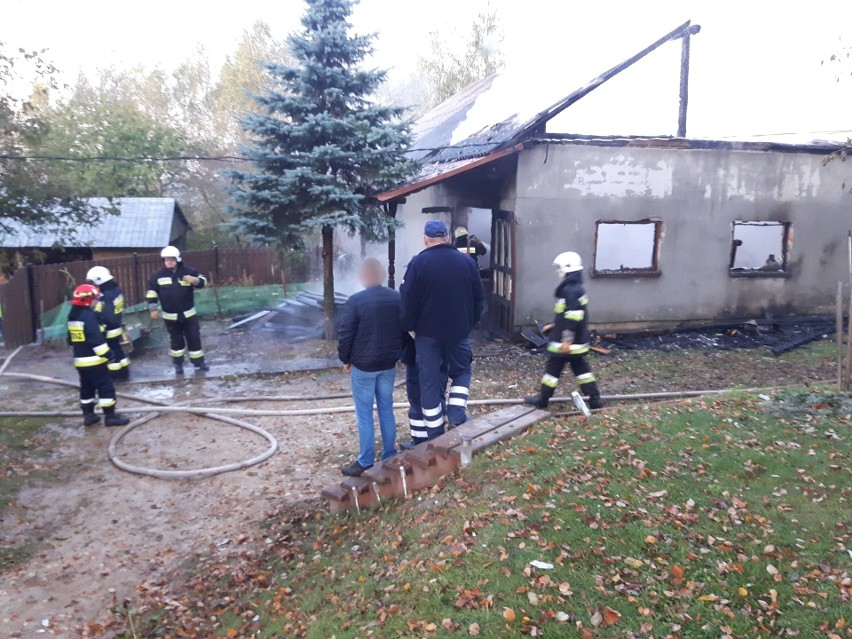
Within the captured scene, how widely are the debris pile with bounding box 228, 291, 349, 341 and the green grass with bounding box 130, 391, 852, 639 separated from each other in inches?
337

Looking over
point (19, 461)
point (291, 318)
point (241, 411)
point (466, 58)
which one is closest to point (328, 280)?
point (291, 318)

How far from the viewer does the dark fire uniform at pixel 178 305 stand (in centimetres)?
972

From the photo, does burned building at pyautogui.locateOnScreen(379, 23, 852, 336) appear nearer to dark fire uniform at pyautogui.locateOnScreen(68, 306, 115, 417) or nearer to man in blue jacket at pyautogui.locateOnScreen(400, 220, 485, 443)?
man in blue jacket at pyautogui.locateOnScreen(400, 220, 485, 443)

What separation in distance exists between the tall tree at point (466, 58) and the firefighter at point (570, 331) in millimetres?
31793

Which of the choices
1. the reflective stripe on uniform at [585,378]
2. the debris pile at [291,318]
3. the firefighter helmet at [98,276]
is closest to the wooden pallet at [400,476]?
the reflective stripe on uniform at [585,378]

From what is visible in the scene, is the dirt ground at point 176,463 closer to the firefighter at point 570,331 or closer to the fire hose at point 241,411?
the fire hose at point 241,411

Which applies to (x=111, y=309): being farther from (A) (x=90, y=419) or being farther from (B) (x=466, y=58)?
(B) (x=466, y=58)

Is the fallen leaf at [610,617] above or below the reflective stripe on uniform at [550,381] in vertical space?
below

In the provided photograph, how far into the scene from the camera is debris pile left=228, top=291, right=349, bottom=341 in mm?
13883

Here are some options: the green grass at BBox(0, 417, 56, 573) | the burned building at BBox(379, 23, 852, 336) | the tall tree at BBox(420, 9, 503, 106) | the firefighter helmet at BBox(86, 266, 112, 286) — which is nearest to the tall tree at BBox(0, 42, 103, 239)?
the firefighter helmet at BBox(86, 266, 112, 286)

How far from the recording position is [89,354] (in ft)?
24.7

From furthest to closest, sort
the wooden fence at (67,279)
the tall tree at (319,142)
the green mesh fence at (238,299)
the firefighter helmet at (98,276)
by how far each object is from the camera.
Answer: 1. the green mesh fence at (238,299)
2. the wooden fence at (67,279)
3. the tall tree at (319,142)
4. the firefighter helmet at (98,276)

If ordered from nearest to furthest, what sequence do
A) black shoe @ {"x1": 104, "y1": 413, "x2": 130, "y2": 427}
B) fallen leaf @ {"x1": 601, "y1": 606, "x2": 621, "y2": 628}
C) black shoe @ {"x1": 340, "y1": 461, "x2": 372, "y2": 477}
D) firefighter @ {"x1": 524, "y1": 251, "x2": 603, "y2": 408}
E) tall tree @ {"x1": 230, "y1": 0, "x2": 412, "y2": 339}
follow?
fallen leaf @ {"x1": 601, "y1": 606, "x2": 621, "y2": 628}, black shoe @ {"x1": 340, "y1": 461, "x2": 372, "y2": 477}, firefighter @ {"x1": 524, "y1": 251, "x2": 603, "y2": 408}, black shoe @ {"x1": 104, "y1": 413, "x2": 130, "y2": 427}, tall tree @ {"x1": 230, "y1": 0, "x2": 412, "y2": 339}

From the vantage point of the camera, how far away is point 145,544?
534cm
